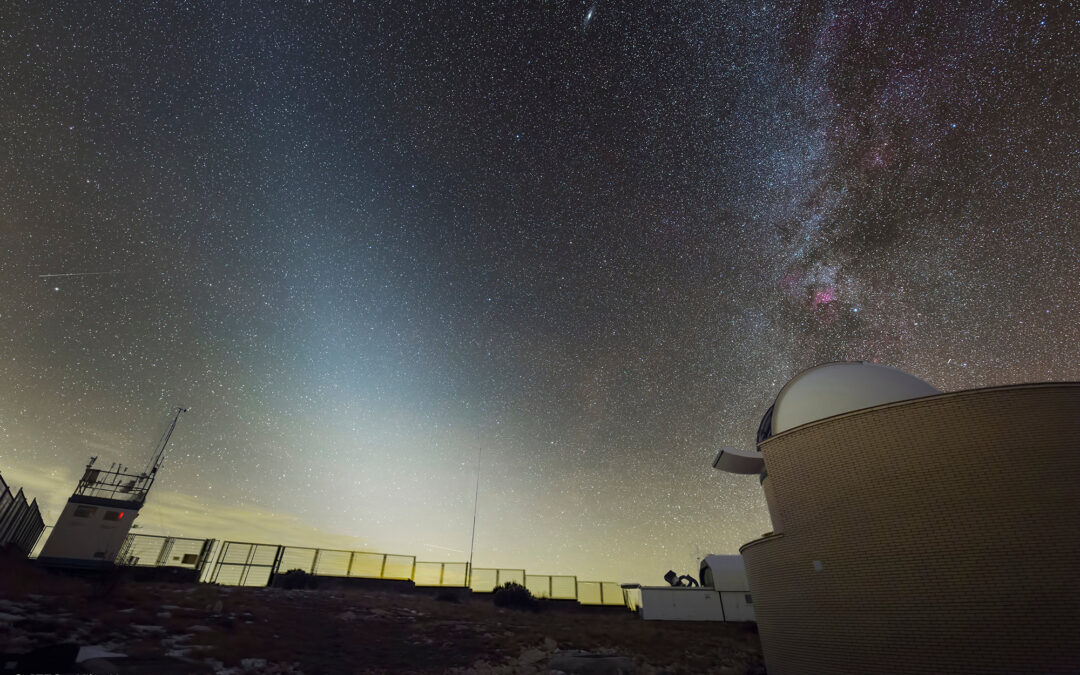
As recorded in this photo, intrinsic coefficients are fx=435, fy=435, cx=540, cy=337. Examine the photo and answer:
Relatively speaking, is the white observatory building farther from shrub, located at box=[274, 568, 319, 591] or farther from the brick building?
the brick building

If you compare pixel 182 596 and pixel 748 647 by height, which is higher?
pixel 182 596

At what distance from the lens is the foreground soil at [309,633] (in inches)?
426

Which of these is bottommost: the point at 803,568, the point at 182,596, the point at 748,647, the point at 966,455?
the point at 748,647

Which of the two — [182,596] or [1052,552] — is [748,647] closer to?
[1052,552]

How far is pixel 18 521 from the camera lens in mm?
21781

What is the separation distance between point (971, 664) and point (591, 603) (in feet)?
74.9

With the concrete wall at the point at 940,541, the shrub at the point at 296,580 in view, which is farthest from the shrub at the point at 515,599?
the concrete wall at the point at 940,541

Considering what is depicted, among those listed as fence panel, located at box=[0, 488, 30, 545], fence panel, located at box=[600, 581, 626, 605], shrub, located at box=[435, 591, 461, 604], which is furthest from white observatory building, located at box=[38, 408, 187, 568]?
fence panel, located at box=[600, 581, 626, 605]

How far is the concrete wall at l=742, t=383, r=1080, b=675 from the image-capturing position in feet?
36.3

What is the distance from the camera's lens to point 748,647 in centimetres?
2019

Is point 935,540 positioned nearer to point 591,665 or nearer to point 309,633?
point 591,665

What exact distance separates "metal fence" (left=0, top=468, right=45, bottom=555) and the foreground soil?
125 inches

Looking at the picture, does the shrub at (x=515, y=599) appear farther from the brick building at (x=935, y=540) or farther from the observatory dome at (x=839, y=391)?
the observatory dome at (x=839, y=391)

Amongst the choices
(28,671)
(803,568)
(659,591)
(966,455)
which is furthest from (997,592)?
(28,671)
